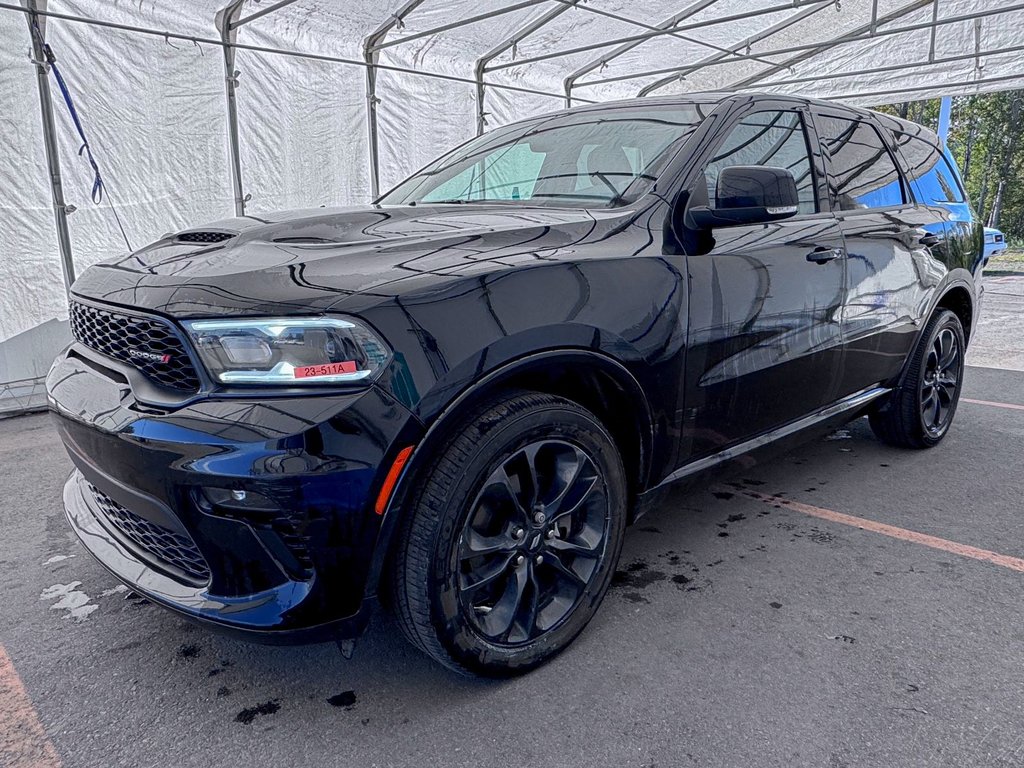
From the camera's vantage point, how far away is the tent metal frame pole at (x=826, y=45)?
9250mm

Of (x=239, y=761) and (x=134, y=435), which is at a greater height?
(x=134, y=435)

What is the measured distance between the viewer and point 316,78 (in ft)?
24.0

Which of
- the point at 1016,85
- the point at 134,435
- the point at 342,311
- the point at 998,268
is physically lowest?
the point at 998,268

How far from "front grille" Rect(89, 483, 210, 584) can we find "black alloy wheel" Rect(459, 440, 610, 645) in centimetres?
64

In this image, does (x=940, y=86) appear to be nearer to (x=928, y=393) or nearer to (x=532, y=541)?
(x=928, y=393)

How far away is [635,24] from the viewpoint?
872cm

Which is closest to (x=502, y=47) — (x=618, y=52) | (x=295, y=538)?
(x=618, y=52)

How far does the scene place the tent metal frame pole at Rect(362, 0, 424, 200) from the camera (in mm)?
7253

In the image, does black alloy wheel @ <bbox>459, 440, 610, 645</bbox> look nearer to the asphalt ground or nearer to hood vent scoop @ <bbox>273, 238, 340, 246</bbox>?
the asphalt ground

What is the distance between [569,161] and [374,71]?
226 inches

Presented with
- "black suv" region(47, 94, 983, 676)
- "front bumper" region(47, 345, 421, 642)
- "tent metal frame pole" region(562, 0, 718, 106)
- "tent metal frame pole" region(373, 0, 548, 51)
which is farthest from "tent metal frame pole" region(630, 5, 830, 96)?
"front bumper" region(47, 345, 421, 642)

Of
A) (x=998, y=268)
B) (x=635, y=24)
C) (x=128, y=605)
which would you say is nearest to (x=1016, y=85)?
(x=635, y=24)

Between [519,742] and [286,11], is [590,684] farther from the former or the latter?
[286,11]

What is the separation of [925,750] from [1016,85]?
1250cm
